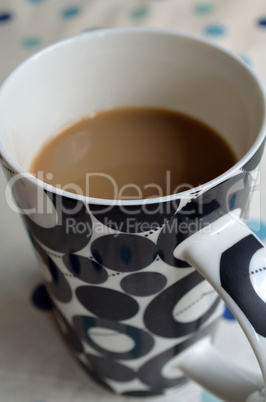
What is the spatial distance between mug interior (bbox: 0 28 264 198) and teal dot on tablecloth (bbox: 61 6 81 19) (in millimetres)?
374

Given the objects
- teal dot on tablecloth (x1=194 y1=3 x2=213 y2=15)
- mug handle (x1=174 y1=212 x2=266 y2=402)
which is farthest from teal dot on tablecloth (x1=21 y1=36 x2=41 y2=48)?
mug handle (x1=174 y1=212 x2=266 y2=402)

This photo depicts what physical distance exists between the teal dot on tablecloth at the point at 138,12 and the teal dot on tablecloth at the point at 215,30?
0.10 meters

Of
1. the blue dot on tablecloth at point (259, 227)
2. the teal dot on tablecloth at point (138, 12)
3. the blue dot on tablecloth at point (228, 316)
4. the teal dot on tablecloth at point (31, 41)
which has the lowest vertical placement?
the blue dot on tablecloth at point (228, 316)

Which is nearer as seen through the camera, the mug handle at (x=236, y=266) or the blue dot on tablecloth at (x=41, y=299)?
the mug handle at (x=236, y=266)

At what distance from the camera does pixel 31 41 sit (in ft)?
2.63

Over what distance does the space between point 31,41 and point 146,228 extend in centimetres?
56

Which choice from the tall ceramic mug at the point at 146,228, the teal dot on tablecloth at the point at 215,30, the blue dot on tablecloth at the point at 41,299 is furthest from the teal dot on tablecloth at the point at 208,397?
the teal dot on tablecloth at the point at 215,30

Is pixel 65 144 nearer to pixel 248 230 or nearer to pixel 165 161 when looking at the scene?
pixel 165 161

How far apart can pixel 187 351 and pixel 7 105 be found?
9.7 inches

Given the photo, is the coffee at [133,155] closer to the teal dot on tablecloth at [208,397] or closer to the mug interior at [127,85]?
the mug interior at [127,85]

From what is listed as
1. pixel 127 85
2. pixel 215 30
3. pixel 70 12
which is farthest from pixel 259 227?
pixel 70 12

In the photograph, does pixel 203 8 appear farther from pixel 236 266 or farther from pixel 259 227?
pixel 236 266

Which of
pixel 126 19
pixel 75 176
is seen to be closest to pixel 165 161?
pixel 75 176

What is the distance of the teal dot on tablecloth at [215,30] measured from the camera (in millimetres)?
805
